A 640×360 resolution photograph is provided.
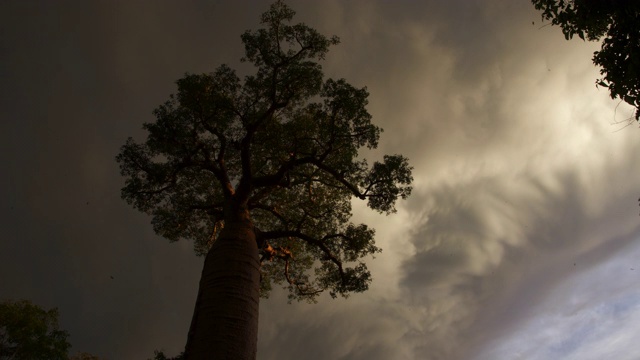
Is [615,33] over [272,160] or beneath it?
beneath

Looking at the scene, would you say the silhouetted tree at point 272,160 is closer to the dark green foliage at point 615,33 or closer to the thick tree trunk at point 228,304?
the thick tree trunk at point 228,304

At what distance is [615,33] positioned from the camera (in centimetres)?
545

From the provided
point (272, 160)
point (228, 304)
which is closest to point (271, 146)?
point (272, 160)

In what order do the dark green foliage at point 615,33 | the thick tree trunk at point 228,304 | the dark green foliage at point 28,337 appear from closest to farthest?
1. the dark green foliage at point 615,33
2. the thick tree trunk at point 228,304
3. the dark green foliage at point 28,337

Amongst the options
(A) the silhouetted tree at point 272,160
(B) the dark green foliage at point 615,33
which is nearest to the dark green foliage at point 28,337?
(A) the silhouetted tree at point 272,160

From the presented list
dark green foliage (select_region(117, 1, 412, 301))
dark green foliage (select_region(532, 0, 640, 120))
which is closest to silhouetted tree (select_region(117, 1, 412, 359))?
dark green foliage (select_region(117, 1, 412, 301))

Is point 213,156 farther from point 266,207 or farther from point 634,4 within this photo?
point 634,4

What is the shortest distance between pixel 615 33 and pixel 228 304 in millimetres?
7064

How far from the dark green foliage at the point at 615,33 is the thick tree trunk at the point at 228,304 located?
653cm

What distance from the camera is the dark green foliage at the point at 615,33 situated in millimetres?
5070

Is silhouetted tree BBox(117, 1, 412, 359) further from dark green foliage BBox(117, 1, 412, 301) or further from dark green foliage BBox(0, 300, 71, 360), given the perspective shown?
dark green foliage BBox(0, 300, 71, 360)

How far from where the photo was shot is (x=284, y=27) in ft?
39.7

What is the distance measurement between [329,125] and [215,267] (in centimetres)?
496

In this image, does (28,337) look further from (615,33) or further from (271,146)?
(615,33)
